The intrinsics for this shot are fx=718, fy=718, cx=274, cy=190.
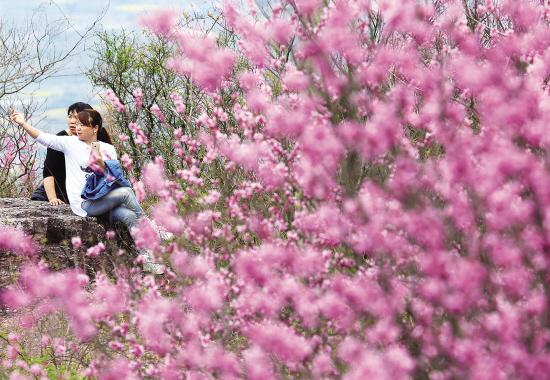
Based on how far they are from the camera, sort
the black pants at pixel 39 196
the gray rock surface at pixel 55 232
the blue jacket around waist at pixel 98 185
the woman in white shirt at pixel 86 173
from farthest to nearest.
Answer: the black pants at pixel 39 196 → the gray rock surface at pixel 55 232 → the woman in white shirt at pixel 86 173 → the blue jacket around waist at pixel 98 185

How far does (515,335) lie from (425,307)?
406mm

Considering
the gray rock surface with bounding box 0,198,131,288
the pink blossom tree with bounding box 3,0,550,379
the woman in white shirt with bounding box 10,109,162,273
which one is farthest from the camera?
the gray rock surface with bounding box 0,198,131,288

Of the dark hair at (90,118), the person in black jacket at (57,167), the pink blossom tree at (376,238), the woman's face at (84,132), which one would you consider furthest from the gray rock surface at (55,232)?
the pink blossom tree at (376,238)

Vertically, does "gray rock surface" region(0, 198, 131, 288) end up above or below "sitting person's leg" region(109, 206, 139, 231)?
below

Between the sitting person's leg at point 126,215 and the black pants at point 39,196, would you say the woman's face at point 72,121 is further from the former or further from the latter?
the black pants at point 39,196

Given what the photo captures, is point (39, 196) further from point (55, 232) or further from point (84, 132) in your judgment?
point (84, 132)

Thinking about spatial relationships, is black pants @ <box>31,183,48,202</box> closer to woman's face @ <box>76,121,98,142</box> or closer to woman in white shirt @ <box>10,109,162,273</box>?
woman in white shirt @ <box>10,109,162,273</box>

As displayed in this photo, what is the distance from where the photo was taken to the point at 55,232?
7516 mm

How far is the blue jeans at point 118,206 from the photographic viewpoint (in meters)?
7.21

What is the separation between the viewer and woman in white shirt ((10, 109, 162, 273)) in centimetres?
706

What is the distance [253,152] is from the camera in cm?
339

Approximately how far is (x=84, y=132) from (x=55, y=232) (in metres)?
1.17

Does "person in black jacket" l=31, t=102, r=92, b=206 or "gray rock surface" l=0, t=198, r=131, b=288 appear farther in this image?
"person in black jacket" l=31, t=102, r=92, b=206

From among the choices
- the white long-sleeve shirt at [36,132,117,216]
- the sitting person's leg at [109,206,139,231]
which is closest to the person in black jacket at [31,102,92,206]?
the white long-sleeve shirt at [36,132,117,216]
